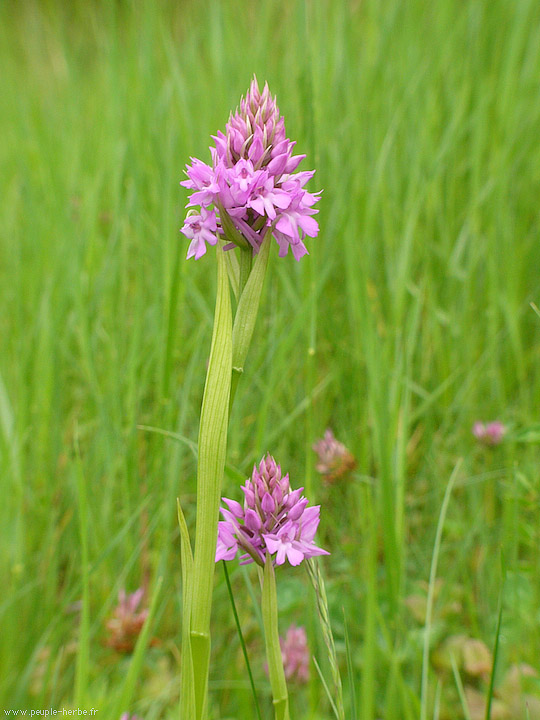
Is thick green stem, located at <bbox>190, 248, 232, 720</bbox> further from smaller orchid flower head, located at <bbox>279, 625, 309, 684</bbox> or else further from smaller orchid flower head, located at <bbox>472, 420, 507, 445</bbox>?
smaller orchid flower head, located at <bbox>472, 420, 507, 445</bbox>

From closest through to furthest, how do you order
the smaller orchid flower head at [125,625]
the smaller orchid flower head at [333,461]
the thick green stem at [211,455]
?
the thick green stem at [211,455], the smaller orchid flower head at [125,625], the smaller orchid flower head at [333,461]

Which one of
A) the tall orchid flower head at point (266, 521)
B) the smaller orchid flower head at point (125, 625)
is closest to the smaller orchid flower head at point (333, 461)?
the smaller orchid flower head at point (125, 625)

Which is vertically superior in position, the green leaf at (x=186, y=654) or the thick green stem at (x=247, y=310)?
the thick green stem at (x=247, y=310)

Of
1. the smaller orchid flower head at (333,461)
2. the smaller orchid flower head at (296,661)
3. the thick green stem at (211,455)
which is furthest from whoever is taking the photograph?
the smaller orchid flower head at (333,461)

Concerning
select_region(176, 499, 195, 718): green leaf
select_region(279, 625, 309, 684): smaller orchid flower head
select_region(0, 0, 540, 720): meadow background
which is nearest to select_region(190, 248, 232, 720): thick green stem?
select_region(176, 499, 195, 718): green leaf

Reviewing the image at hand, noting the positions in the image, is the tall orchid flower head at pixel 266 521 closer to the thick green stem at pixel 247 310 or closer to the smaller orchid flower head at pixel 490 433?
the thick green stem at pixel 247 310

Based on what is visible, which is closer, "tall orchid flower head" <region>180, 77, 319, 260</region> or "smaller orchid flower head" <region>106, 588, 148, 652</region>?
"tall orchid flower head" <region>180, 77, 319, 260</region>

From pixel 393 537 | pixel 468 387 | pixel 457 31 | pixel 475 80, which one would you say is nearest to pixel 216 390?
pixel 393 537

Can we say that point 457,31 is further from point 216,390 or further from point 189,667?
point 189,667
